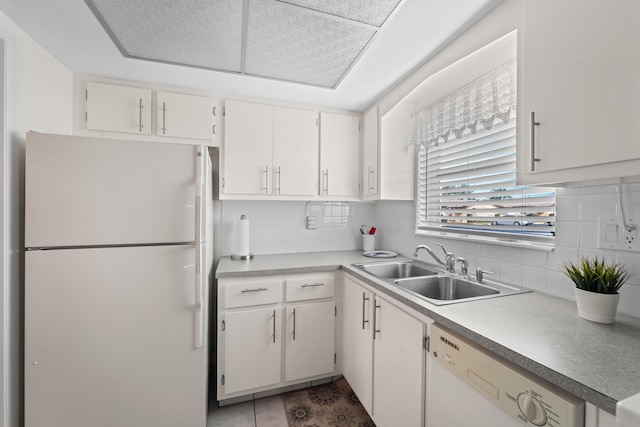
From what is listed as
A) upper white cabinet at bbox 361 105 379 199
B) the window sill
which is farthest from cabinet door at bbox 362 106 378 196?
the window sill

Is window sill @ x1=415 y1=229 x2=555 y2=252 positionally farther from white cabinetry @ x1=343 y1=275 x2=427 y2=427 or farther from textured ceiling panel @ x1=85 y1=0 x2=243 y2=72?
textured ceiling panel @ x1=85 y1=0 x2=243 y2=72

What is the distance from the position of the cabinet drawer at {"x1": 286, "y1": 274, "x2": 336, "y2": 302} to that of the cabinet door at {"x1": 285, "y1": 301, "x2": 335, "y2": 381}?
0.20 ft

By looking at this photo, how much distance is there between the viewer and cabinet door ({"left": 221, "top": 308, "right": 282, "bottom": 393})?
1.71 m

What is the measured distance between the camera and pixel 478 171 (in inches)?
63.6

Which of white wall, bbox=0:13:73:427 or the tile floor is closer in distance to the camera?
white wall, bbox=0:13:73:427

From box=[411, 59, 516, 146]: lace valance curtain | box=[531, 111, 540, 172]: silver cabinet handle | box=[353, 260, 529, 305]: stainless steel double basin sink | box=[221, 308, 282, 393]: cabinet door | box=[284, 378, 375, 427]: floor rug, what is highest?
box=[411, 59, 516, 146]: lace valance curtain

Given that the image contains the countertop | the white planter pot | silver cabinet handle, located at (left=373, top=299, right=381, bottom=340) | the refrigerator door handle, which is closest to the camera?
the countertop

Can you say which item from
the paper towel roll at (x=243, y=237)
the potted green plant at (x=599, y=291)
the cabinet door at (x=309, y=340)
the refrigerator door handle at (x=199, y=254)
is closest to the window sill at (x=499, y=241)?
the potted green plant at (x=599, y=291)

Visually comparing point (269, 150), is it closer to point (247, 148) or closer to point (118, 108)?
→ point (247, 148)

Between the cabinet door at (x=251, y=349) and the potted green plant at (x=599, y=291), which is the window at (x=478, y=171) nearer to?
the potted green plant at (x=599, y=291)

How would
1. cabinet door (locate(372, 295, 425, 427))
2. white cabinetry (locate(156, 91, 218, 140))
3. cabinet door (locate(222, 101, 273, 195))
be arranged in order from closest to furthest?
cabinet door (locate(372, 295, 425, 427)) < white cabinetry (locate(156, 91, 218, 140)) < cabinet door (locate(222, 101, 273, 195))

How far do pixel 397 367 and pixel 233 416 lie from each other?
1.15m

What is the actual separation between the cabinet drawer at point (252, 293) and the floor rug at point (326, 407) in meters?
0.71

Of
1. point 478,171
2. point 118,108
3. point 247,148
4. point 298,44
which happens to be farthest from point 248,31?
point 478,171
